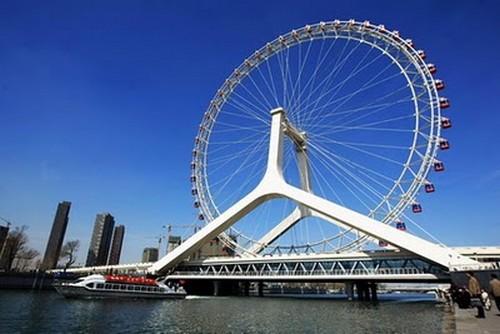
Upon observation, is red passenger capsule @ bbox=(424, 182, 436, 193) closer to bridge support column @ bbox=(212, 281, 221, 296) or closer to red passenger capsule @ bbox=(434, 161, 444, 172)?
red passenger capsule @ bbox=(434, 161, 444, 172)

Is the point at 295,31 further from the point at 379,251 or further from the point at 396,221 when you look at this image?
the point at 379,251

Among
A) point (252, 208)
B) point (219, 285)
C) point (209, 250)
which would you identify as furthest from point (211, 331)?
point (209, 250)

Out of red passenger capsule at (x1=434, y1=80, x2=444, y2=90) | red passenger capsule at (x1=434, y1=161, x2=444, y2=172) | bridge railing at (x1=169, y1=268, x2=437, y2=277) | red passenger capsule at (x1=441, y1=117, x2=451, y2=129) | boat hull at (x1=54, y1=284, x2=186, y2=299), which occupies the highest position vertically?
red passenger capsule at (x1=434, y1=80, x2=444, y2=90)

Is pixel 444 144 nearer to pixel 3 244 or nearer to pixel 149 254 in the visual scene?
pixel 3 244

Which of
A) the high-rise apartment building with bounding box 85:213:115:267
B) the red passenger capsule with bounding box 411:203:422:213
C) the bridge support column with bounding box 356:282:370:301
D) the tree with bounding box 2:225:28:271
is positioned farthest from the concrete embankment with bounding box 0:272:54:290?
the red passenger capsule with bounding box 411:203:422:213

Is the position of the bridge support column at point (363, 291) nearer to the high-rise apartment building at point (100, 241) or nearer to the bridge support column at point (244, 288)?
the bridge support column at point (244, 288)

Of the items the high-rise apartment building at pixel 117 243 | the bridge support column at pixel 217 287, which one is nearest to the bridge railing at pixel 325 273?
the bridge support column at pixel 217 287
